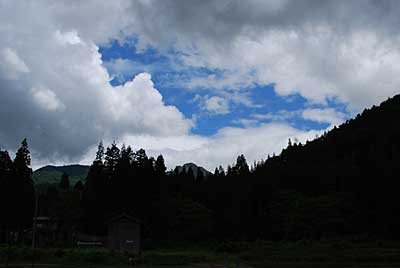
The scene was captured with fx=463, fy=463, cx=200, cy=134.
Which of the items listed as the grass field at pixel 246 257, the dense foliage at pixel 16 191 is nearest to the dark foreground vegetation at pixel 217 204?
the dense foliage at pixel 16 191

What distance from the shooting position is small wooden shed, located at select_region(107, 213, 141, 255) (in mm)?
50500

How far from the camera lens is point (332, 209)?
67562mm

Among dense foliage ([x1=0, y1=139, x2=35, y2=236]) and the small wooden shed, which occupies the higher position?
dense foliage ([x1=0, y1=139, x2=35, y2=236])

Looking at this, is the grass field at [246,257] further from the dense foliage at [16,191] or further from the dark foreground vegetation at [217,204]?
the dense foliage at [16,191]

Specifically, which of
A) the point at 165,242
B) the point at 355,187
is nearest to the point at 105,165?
the point at 165,242

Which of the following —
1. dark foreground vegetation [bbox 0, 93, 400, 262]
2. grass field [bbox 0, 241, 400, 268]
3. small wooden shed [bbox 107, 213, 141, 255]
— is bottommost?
grass field [bbox 0, 241, 400, 268]

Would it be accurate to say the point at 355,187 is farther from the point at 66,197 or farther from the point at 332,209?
the point at 66,197

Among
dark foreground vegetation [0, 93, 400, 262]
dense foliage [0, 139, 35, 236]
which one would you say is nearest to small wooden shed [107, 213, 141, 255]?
dark foreground vegetation [0, 93, 400, 262]

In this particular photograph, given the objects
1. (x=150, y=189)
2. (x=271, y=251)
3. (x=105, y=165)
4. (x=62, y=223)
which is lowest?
(x=271, y=251)

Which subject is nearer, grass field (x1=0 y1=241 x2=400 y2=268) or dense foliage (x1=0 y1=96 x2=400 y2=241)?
grass field (x1=0 y1=241 x2=400 y2=268)

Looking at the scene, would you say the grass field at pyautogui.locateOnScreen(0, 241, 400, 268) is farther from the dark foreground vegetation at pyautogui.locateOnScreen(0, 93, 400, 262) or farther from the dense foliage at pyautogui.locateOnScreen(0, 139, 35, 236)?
the dense foliage at pyautogui.locateOnScreen(0, 139, 35, 236)

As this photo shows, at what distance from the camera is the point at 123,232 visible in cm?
5078

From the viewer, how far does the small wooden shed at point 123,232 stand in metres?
50.5

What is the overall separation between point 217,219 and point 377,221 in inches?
932
